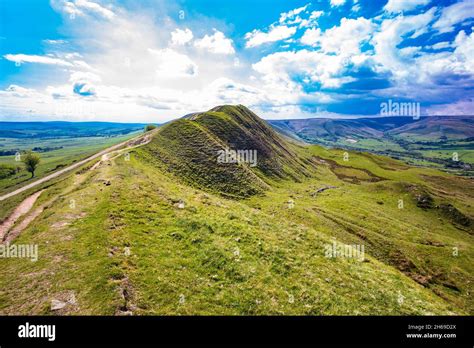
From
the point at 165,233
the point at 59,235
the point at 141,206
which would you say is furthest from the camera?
the point at 141,206

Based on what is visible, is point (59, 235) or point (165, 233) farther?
point (165, 233)

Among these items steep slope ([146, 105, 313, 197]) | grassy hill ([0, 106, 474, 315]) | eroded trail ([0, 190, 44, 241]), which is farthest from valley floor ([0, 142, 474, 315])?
steep slope ([146, 105, 313, 197])

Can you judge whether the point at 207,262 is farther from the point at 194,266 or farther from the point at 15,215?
the point at 15,215

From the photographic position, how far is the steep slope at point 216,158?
2140 inches

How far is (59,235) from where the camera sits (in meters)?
21.2

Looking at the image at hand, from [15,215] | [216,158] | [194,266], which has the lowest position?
[194,266]

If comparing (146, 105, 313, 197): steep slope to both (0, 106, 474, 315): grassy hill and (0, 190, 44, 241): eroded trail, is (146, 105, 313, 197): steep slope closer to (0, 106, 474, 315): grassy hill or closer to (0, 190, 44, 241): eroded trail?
(0, 106, 474, 315): grassy hill

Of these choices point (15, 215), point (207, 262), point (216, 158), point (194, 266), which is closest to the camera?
point (194, 266)

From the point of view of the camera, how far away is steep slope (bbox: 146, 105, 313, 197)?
54344 millimetres

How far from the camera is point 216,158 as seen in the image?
6297 cm

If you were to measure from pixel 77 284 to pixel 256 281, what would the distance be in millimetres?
12782

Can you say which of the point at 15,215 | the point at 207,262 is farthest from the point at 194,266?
Answer: the point at 15,215
